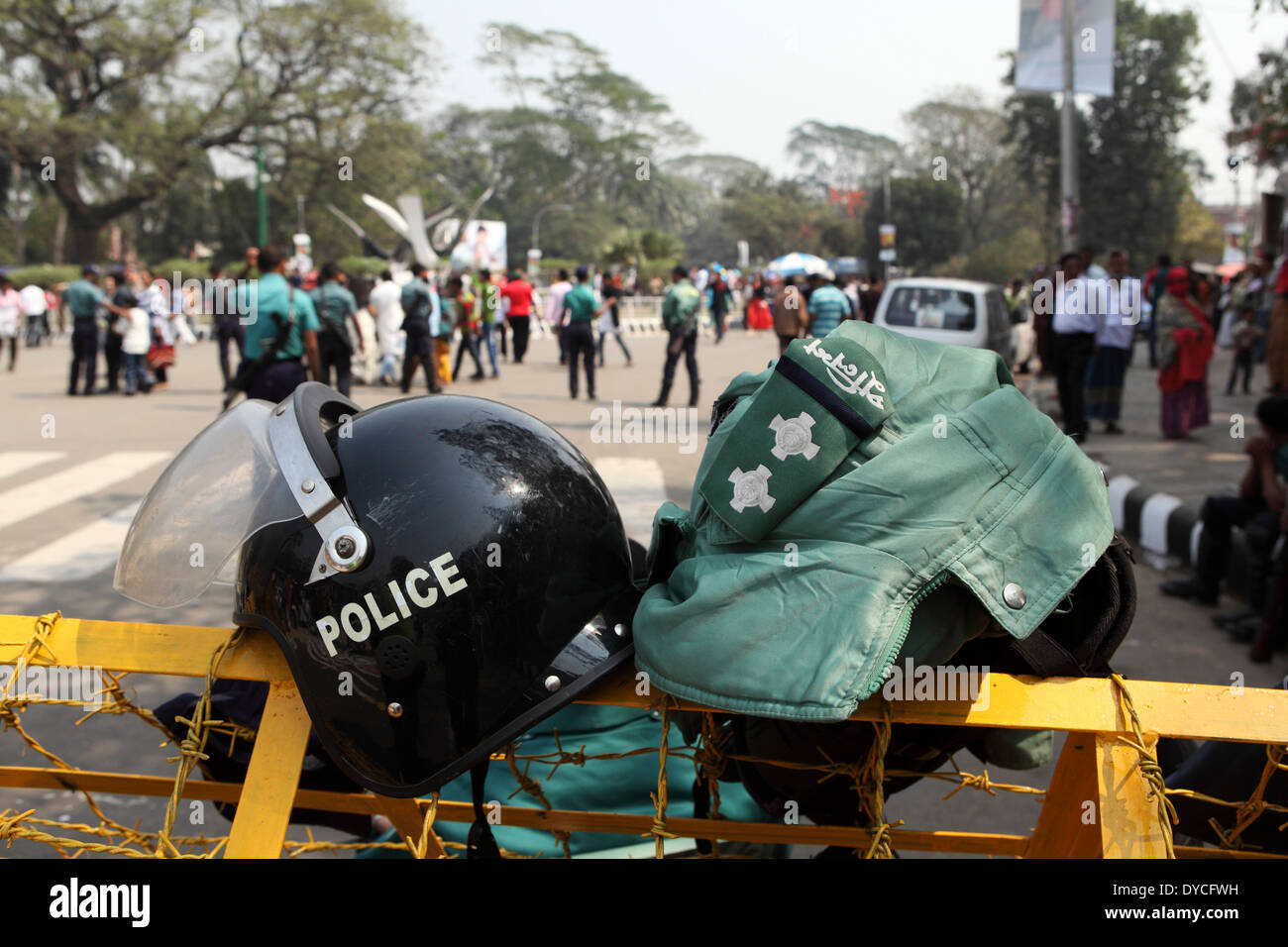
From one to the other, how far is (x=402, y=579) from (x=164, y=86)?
41.5 m

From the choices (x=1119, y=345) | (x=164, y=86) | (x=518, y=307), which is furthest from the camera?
(x=164, y=86)

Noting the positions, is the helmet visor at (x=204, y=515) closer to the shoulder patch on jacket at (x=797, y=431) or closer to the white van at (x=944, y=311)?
the shoulder patch on jacket at (x=797, y=431)

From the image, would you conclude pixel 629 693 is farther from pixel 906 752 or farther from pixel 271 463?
pixel 271 463

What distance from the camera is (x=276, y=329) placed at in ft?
28.0

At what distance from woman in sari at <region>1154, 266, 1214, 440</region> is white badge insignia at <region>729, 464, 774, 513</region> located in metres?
9.66

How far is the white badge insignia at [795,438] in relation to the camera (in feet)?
4.92

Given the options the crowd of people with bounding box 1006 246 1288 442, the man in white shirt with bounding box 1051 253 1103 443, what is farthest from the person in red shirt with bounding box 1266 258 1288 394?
the man in white shirt with bounding box 1051 253 1103 443

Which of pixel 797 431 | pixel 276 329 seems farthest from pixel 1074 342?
pixel 797 431

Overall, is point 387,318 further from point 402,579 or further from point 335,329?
point 402,579

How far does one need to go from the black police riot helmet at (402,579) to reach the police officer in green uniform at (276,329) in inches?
271

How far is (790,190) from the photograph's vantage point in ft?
285

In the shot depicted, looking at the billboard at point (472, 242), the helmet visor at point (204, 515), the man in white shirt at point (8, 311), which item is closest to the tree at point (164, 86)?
the billboard at point (472, 242)

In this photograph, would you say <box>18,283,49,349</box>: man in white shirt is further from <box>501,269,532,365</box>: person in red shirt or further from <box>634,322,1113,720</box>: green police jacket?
<box>634,322,1113,720</box>: green police jacket
